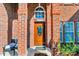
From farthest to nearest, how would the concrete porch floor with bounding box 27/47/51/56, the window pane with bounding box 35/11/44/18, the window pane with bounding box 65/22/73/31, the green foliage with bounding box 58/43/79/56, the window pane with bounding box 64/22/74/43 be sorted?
the window pane with bounding box 35/11/44/18
the window pane with bounding box 65/22/73/31
the window pane with bounding box 64/22/74/43
the concrete porch floor with bounding box 27/47/51/56
the green foliage with bounding box 58/43/79/56

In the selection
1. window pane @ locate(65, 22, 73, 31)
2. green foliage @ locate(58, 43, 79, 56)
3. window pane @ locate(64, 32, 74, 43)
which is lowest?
green foliage @ locate(58, 43, 79, 56)

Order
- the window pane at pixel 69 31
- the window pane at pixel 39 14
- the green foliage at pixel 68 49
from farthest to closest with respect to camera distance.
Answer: the window pane at pixel 39 14 → the window pane at pixel 69 31 → the green foliage at pixel 68 49

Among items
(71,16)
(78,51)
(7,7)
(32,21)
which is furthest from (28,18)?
(78,51)

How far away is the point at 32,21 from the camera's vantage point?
1017cm

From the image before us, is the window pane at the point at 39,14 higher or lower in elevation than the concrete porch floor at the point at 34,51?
higher

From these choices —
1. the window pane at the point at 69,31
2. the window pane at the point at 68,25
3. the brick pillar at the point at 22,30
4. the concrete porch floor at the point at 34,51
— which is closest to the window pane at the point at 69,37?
the window pane at the point at 69,31

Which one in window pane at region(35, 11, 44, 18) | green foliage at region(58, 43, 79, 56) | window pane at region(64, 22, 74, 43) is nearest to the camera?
green foliage at region(58, 43, 79, 56)

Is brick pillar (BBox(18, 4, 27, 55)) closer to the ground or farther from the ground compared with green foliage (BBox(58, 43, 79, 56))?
farther from the ground

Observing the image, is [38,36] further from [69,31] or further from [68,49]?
[68,49]

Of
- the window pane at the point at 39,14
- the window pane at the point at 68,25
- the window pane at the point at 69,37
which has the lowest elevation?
the window pane at the point at 69,37

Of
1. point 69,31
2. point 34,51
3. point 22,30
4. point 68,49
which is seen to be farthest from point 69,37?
point 22,30

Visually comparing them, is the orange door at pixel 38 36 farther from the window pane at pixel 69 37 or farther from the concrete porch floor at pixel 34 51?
the window pane at pixel 69 37

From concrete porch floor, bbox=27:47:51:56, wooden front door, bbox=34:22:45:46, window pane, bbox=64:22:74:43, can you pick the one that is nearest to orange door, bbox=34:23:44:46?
wooden front door, bbox=34:22:45:46

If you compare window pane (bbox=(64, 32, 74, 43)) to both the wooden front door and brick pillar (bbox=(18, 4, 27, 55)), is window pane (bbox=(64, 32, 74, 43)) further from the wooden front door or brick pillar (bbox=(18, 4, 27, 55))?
brick pillar (bbox=(18, 4, 27, 55))
